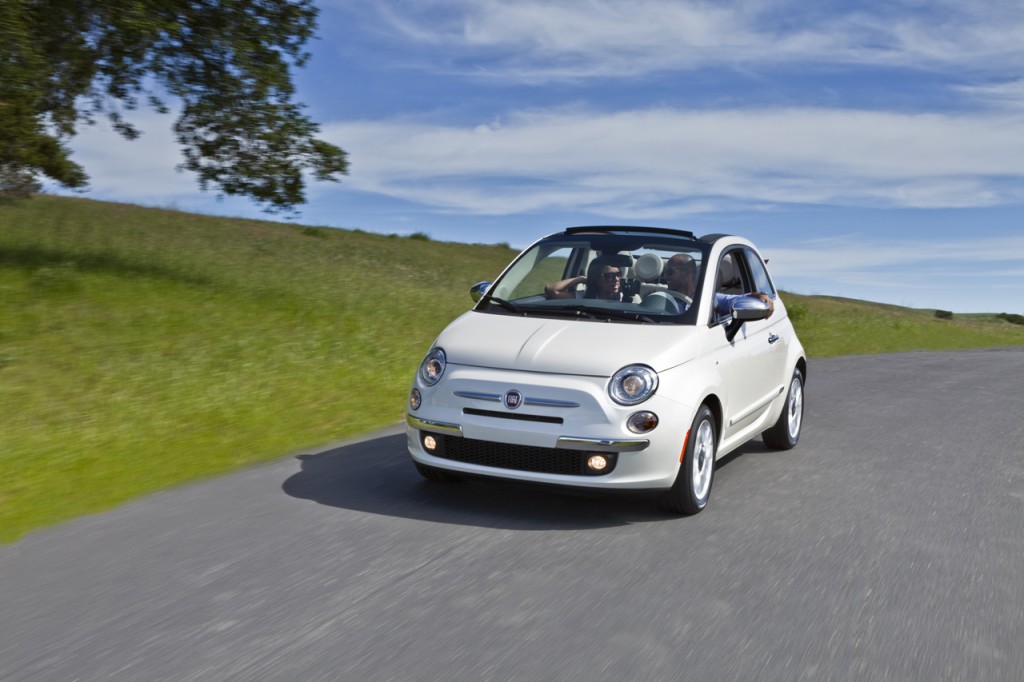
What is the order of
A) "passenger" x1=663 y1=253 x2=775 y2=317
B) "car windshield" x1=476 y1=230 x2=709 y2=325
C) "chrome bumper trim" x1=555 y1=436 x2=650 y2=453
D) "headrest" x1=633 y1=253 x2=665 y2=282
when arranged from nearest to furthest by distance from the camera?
1. "chrome bumper trim" x1=555 y1=436 x2=650 y2=453
2. "car windshield" x1=476 y1=230 x2=709 y2=325
3. "passenger" x1=663 y1=253 x2=775 y2=317
4. "headrest" x1=633 y1=253 x2=665 y2=282

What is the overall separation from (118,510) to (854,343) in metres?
21.1

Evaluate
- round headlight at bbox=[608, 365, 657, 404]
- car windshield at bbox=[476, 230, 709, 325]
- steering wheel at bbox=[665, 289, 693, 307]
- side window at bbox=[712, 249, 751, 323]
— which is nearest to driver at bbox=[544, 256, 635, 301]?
car windshield at bbox=[476, 230, 709, 325]

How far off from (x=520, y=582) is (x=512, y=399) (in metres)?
1.39

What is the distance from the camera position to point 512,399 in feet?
20.2

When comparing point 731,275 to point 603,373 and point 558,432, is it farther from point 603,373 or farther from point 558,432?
point 558,432

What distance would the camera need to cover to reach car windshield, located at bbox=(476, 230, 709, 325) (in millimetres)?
7055

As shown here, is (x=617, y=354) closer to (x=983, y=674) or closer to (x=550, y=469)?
(x=550, y=469)

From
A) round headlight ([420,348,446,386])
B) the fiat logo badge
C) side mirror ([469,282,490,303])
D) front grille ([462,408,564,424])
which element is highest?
side mirror ([469,282,490,303])

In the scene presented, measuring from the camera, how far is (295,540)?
225 inches

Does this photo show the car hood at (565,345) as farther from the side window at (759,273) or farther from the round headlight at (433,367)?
the side window at (759,273)

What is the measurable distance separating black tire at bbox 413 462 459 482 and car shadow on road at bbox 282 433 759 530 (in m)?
0.07

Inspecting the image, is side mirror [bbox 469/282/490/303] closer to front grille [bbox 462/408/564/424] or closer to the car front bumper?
the car front bumper

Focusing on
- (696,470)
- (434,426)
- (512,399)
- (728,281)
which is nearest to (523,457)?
(512,399)

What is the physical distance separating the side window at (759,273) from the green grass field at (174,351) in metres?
3.90
